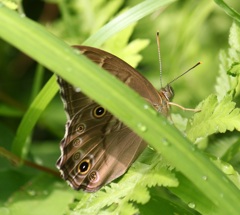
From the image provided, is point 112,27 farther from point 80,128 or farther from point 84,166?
point 84,166

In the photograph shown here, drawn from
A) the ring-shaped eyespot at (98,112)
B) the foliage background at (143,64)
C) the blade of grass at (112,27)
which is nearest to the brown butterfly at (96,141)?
the ring-shaped eyespot at (98,112)

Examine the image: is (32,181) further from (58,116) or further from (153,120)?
(153,120)

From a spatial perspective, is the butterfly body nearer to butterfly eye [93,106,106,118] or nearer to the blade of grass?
butterfly eye [93,106,106,118]

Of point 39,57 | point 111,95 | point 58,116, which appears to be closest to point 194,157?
point 111,95

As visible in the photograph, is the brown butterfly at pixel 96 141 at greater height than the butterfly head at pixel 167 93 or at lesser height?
lesser

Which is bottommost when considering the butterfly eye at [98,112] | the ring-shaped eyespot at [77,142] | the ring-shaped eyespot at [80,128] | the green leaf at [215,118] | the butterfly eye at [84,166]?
the butterfly eye at [84,166]

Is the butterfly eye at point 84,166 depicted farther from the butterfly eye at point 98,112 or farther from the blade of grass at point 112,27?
the blade of grass at point 112,27

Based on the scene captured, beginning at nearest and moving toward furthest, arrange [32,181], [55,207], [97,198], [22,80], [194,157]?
[194,157], [97,198], [55,207], [32,181], [22,80]
